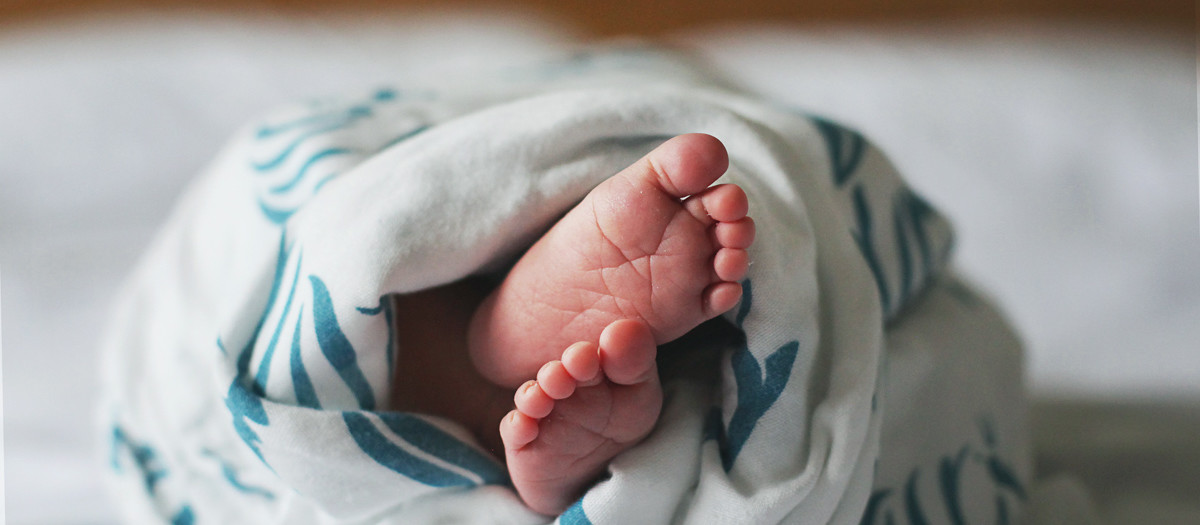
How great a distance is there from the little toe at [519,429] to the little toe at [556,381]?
0.8 inches

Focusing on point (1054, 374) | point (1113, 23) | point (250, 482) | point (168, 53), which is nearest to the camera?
point (250, 482)

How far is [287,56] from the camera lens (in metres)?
Result: 1.09

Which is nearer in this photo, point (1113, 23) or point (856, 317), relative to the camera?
point (856, 317)

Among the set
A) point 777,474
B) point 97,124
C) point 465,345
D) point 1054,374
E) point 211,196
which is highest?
point 97,124

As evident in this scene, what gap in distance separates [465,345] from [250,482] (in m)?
0.17

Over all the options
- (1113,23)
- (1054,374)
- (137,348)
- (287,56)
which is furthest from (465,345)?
(1113,23)

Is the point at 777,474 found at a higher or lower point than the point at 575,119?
lower

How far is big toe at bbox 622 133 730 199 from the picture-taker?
13.4 inches

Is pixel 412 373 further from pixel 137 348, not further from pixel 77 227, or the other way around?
pixel 77 227

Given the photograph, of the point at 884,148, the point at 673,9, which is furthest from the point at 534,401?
the point at 673,9

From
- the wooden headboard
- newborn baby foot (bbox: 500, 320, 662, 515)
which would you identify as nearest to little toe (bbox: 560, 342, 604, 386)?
newborn baby foot (bbox: 500, 320, 662, 515)

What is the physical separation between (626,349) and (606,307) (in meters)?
0.03

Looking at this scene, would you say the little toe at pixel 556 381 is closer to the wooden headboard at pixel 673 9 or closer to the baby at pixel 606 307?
the baby at pixel 606 307

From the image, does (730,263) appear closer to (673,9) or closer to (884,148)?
(884,148)
